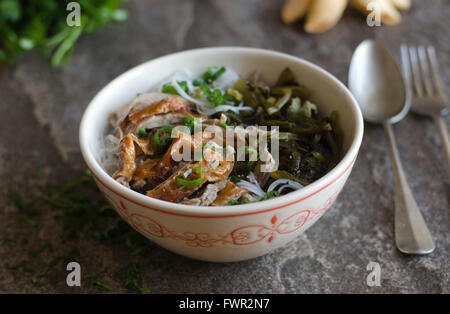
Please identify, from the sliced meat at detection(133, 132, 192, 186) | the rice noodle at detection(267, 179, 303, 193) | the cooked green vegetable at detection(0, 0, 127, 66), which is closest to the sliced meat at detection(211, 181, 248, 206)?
the rice noodle at detection(267, 179, 303, 193)

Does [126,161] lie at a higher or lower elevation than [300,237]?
higher

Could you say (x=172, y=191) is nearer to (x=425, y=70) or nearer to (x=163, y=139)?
(x=163, y=139)

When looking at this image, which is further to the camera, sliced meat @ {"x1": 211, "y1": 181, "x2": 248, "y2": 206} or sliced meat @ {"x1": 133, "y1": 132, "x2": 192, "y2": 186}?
sliced meat @ {"x1": 133, "y1": 132, "x2": 192, "y2": 186}

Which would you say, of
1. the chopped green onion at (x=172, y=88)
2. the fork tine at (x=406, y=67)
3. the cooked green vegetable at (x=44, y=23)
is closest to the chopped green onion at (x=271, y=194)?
the chopped green onion at (x=172, y=88)

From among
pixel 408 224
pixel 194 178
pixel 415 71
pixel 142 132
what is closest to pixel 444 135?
pixel 415 71

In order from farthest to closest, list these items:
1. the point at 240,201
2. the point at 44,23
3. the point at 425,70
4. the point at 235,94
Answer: the point at 44,23, the point at 425,70, the point at 235,94, the point at 240,201

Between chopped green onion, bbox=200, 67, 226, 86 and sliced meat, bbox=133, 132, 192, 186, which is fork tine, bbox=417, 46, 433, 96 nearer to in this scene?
chopped green onion, bbox=200, 67, 226, 86

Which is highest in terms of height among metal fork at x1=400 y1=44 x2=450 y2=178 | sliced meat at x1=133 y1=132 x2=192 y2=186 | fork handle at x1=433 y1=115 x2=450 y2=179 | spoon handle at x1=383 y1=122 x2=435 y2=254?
sliced meat at x1=133 y1=132 x2=192 y2=186
